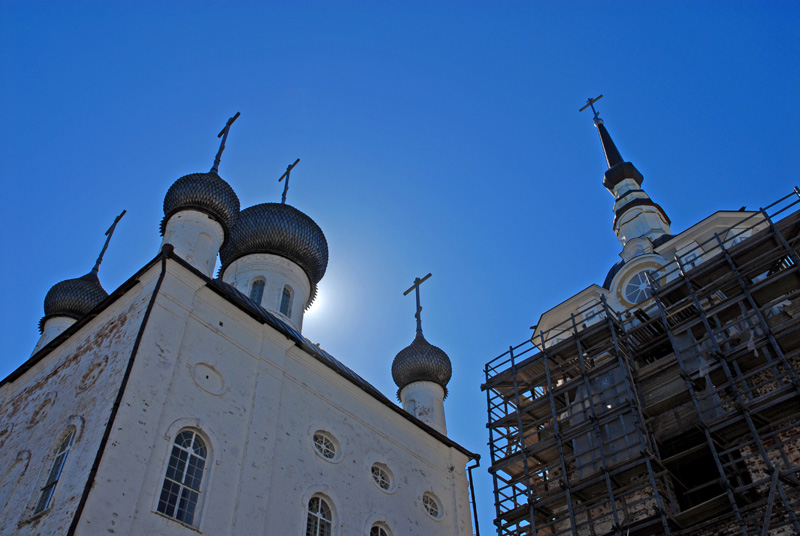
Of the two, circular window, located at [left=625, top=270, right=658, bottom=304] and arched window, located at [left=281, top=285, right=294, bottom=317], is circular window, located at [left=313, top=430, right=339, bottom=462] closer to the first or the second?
arched window, located at [left=281, top=285, right=294, bottom=317]

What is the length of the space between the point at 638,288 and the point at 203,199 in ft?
38.7

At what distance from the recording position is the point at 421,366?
21.2 metres

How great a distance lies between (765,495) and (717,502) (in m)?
0.81

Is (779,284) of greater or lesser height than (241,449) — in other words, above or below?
above

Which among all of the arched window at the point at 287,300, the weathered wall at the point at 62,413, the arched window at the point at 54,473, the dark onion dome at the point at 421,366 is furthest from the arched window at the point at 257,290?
the arched window at the point at 54,473

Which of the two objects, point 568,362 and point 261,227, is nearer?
point 568,362

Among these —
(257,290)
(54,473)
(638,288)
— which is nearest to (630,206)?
(638,288)

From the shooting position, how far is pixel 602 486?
13.8 metres

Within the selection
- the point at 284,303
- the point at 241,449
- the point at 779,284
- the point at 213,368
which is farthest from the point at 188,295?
the point at 779,284

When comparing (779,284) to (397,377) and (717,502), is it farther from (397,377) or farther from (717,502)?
(397,377)

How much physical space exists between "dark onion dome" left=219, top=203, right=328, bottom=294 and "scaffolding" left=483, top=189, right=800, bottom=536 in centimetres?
660

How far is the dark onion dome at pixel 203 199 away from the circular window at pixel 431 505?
7.22 meters

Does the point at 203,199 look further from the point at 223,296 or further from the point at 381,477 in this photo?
the point at 381,477

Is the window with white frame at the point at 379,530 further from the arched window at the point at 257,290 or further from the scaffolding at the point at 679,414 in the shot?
the arched window at the point at 257,290
